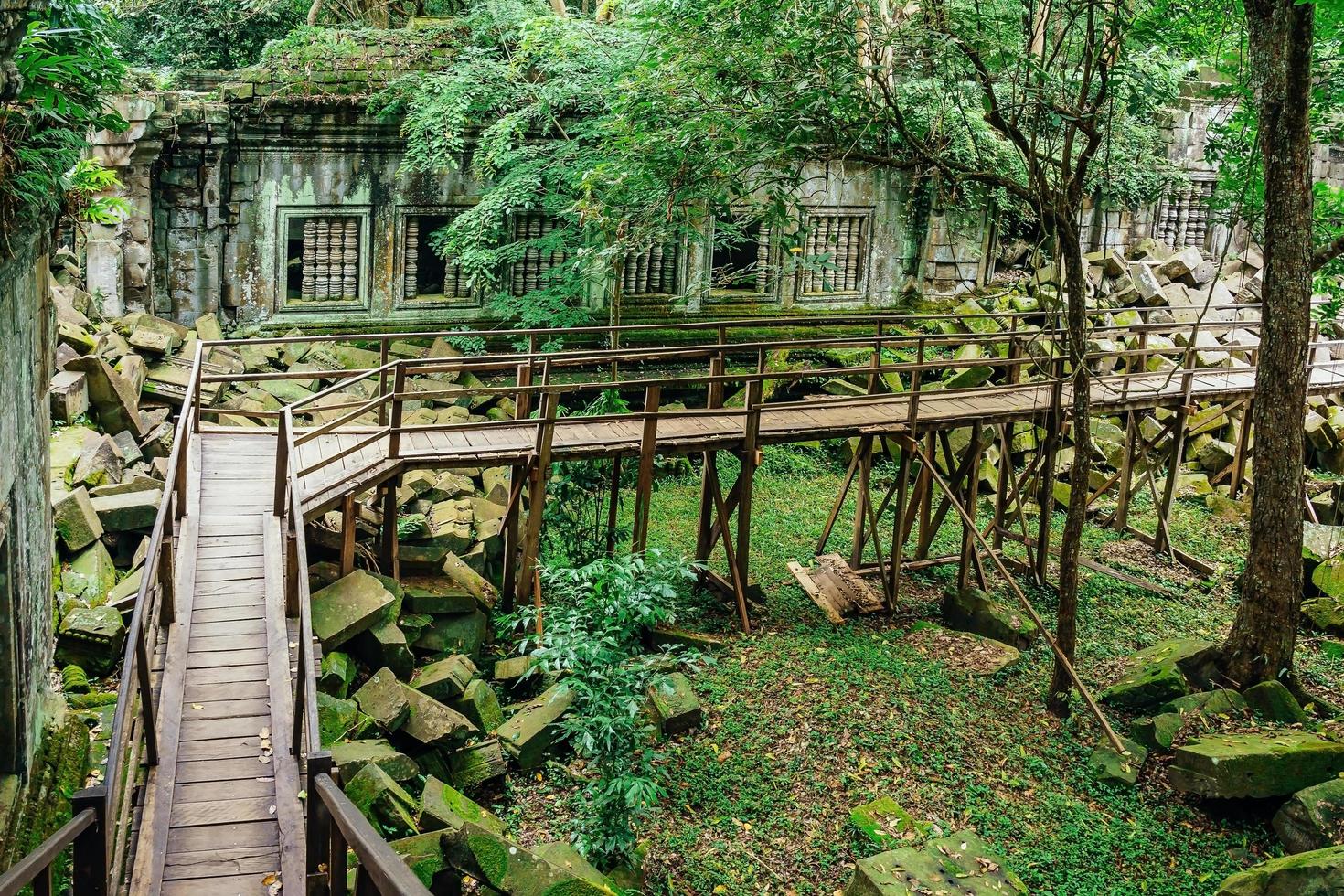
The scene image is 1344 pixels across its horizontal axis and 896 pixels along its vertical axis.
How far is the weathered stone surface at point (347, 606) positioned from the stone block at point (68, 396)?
3.46 meters

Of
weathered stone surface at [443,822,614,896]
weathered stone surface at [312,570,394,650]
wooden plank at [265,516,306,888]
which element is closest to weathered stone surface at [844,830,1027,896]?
weathered stone surface at [443,822,614,896]

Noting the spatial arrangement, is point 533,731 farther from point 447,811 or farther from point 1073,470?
point 1073,470

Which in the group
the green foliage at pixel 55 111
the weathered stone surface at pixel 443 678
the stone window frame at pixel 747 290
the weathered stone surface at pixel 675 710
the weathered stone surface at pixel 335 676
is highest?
the green foliage at pixel 55 111

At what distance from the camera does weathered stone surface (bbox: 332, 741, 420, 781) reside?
735cm

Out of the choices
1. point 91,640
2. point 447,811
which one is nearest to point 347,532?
point 91,640

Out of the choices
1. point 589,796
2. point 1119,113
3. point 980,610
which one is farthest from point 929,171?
point 1119,113

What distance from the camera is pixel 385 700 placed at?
27.5ft

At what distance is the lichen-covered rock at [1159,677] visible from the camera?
33.4 feet

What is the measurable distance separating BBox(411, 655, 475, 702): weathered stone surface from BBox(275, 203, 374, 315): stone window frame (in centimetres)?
721

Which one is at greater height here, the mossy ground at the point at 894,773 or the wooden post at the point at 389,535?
the wooden post at the point at 389,535

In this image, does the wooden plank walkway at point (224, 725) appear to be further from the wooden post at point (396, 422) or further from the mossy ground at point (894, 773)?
the mossy ground at point (894, 773)

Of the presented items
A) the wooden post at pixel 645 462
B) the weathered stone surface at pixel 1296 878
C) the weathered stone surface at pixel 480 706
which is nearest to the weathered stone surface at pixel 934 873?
the weathered stone surface at pixel 1296 878

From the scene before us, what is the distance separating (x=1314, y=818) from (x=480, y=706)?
5792 millimetres

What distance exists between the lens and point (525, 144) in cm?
1543
